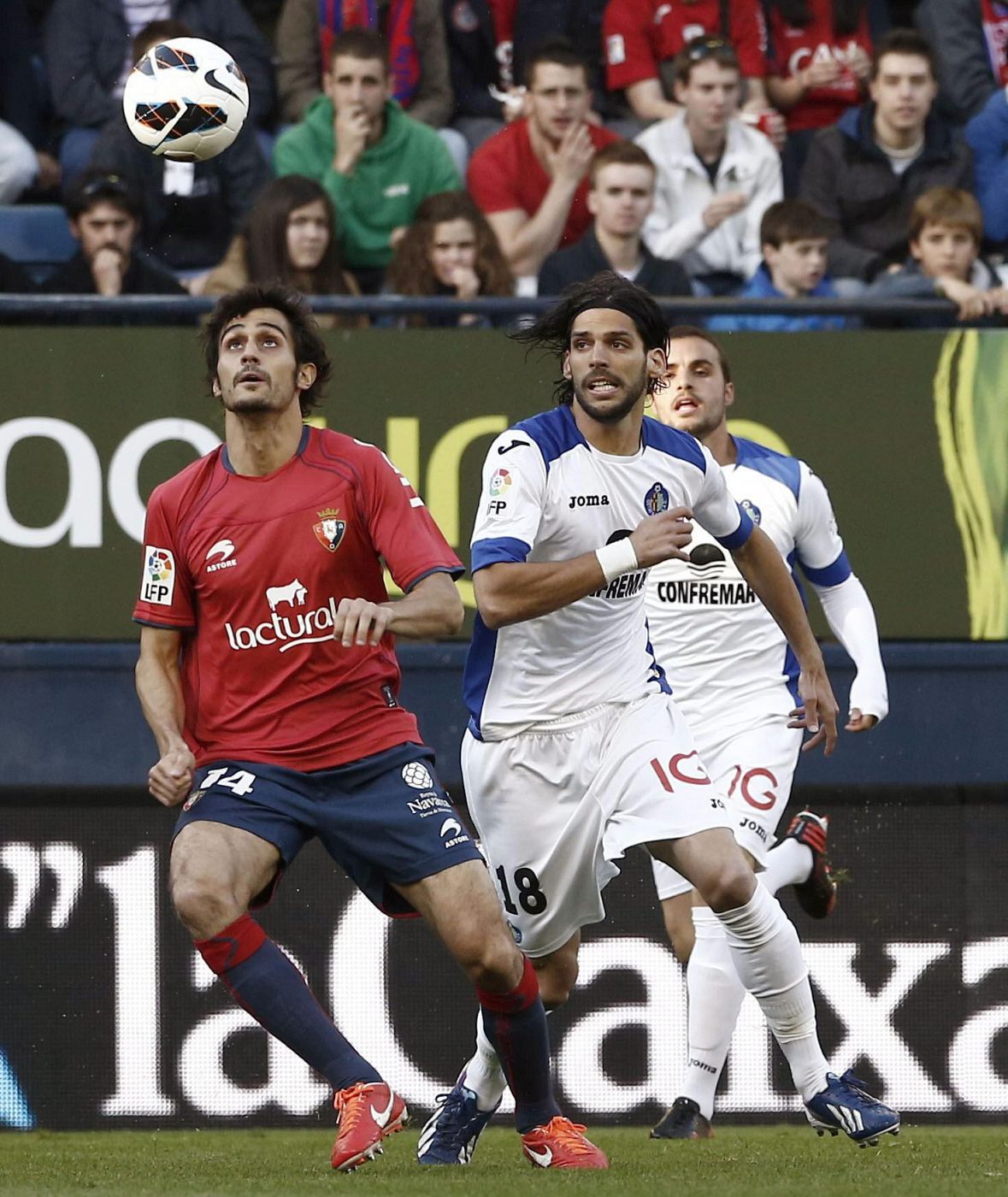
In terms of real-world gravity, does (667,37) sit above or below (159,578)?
above

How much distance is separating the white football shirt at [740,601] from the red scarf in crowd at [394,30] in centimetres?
422

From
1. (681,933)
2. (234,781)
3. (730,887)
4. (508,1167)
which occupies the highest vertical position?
(234,781)

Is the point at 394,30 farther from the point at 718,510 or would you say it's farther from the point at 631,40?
the point at 718,510

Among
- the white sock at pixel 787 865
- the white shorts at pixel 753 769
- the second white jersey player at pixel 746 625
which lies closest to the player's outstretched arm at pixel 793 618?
the white shorts at pixel 753 769

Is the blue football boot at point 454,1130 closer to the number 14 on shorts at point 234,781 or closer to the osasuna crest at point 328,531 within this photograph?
the number 14 on shorts at point 234,781

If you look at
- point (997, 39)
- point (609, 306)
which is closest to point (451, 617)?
point (609, 306)

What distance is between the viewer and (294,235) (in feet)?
29.6

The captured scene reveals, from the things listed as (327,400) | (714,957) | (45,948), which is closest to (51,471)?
(327,400)

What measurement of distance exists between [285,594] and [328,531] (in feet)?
0.66

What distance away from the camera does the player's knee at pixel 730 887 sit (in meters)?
5.61

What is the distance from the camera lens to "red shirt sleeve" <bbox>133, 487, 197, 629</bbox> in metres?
5.66

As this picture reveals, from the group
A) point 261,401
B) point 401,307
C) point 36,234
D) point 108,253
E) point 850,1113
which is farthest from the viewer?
point 36,234

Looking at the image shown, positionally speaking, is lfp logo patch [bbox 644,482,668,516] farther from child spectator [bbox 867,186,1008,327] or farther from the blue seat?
the blue seat

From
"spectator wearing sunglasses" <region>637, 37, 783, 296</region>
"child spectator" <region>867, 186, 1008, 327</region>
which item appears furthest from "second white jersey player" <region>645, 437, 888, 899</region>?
"spectator wearing sunglasses" <region>637, 37, 783, 296</region>
